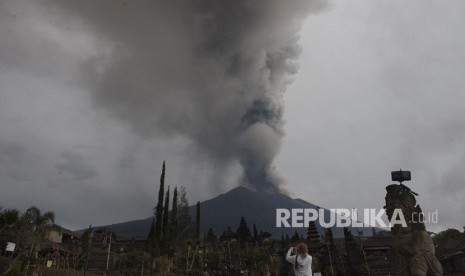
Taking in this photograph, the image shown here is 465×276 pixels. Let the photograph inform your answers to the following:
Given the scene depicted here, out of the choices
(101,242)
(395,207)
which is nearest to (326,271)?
(395,207)

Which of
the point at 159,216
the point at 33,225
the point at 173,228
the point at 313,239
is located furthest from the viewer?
the point at 173,228

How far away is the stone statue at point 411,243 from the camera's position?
12.7 metres

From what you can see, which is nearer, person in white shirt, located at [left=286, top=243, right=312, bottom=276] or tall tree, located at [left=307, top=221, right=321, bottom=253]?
person in white shirt, located at [left=286, top=243, right=312, bottom=276]

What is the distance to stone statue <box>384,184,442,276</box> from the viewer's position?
500 inches

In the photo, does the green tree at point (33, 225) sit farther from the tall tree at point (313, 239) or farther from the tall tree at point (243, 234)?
the tall tree at point (243, 234)

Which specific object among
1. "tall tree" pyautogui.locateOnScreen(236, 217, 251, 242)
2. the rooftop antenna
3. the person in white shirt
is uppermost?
the rooftop antenna

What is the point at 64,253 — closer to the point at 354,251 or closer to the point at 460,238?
the point at 354,251

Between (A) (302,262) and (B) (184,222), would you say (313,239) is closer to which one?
(B) (184,222)

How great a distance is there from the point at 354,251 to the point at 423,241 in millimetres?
26649

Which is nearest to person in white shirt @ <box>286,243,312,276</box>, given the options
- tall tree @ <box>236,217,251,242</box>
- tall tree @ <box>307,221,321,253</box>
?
tall tree @ <box>307,221,321,253</box>

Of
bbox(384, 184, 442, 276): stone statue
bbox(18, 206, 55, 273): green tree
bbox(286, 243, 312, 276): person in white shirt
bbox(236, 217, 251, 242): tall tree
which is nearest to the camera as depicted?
bbox(286, 243, 312, 276): person in white shirt

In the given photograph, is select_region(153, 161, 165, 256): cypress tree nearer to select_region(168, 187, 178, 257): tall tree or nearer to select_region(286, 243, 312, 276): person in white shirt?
select_region(168, 187, 178, 257): tall tree

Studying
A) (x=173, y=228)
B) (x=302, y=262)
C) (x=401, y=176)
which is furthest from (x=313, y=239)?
(x=302, y=262)

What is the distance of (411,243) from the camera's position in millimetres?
13102
